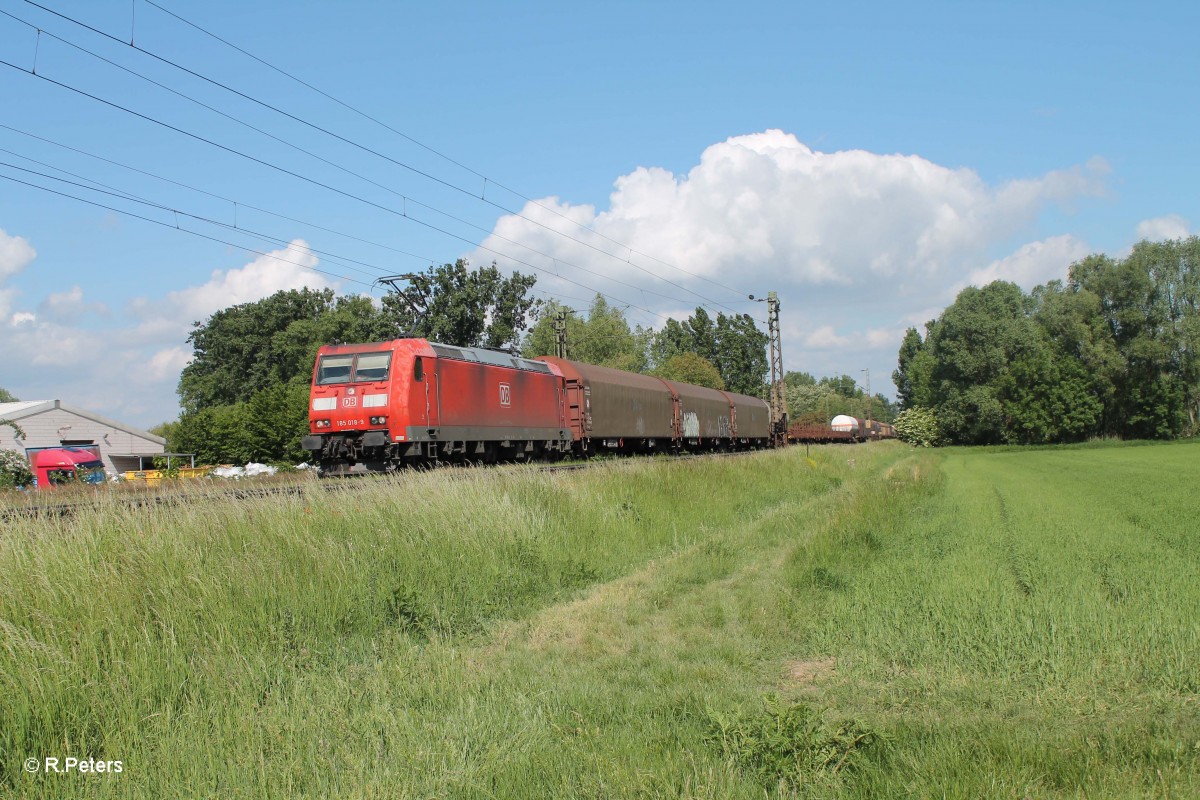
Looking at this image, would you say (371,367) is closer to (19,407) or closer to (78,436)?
(78,436)

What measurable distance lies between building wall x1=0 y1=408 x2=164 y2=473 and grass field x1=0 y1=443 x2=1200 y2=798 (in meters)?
42.2

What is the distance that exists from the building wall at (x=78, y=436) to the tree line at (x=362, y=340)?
2.45 m

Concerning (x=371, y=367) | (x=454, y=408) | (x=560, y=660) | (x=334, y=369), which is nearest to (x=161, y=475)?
(x=334, y=369)

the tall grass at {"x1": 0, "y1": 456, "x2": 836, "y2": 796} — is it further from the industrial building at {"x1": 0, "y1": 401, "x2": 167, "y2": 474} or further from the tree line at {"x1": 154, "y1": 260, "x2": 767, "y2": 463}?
the industrial building at {"x1": 0, "y1": 401, "x2": 167, "y2": 474}

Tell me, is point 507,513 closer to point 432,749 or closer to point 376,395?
point 432,749

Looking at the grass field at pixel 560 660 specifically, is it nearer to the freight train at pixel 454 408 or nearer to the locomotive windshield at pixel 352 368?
the freight train at pixel 454 408

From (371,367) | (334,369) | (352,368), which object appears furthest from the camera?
(334,369)

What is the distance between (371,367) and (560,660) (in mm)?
13982

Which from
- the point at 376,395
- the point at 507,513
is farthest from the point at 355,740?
the point at 376,395

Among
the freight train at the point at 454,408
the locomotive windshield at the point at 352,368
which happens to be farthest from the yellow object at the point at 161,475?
the locomotive windshield at the point at 352,368

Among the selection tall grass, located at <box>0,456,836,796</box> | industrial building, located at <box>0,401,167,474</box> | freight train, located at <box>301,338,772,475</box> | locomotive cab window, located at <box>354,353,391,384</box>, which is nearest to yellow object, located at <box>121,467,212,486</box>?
freight train, located at <box>301,338,772,475</box>

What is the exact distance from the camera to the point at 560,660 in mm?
6734

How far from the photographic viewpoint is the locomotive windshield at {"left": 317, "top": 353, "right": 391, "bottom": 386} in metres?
19.3

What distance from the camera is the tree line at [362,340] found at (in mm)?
45156
